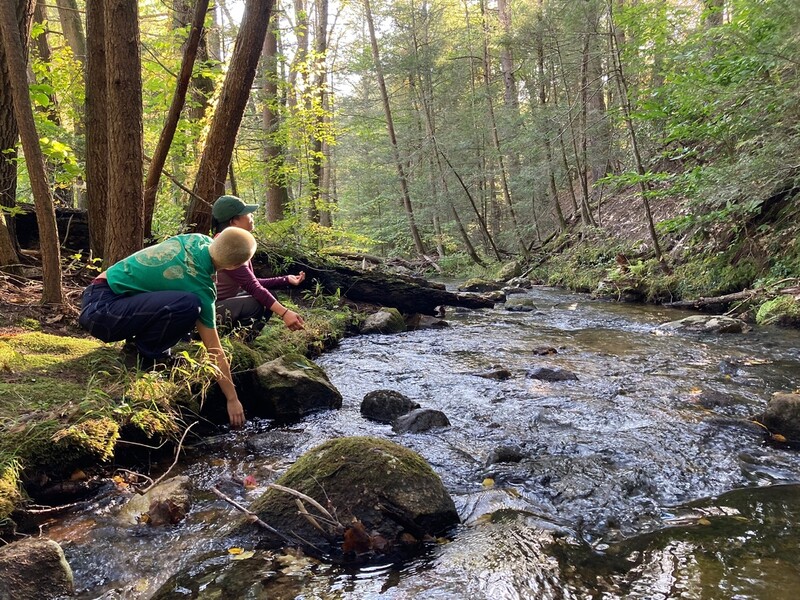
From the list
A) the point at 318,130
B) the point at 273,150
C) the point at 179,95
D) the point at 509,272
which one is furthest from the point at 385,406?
the point at 509,272

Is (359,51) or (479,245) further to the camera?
(479,245)

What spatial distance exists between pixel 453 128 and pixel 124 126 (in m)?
19.1

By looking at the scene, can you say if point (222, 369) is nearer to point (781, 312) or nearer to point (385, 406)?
point (385, 406)

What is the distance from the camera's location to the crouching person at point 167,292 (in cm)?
364

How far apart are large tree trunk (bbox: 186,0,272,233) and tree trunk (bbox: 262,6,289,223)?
5.03m

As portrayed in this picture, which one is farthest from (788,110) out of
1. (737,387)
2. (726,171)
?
(737,387)

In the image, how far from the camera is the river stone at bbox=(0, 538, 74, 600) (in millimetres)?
2012

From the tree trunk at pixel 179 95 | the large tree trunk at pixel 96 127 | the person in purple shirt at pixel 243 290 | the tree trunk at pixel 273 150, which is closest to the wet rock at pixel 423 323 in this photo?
the person in purple shirt at pixel 243 290

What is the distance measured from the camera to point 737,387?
17.0 feet

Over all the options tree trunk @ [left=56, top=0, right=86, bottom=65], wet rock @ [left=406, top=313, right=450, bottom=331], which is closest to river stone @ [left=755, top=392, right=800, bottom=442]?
wet rock @ [left=406, top=313, right=450, bottom=331]

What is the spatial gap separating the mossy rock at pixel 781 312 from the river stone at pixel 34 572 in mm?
9356

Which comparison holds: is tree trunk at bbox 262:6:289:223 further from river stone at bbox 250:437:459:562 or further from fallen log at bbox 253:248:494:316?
river stone at bbox 250:437:459:562

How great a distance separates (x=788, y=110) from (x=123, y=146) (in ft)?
28.8

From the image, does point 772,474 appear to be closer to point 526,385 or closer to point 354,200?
point 526,385
